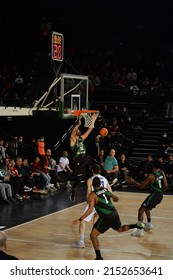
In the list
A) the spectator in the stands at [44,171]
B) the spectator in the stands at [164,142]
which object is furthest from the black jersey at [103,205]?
the spectator in the stands at [164,142]

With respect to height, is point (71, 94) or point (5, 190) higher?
point (71, 94)

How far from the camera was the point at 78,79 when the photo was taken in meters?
22.0

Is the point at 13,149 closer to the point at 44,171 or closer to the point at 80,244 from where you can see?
the point at 44,171

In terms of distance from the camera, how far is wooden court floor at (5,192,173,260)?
1095cm

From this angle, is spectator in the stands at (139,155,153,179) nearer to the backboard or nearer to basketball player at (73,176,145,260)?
the backboard

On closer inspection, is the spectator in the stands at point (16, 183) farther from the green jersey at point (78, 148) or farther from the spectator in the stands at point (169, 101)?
the spectator in the stands at point (169, 101)

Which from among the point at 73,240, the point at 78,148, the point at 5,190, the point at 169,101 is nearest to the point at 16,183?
the point at 5,190

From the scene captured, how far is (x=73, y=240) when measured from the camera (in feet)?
39.8

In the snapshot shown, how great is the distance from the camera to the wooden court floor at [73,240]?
35.9 feet

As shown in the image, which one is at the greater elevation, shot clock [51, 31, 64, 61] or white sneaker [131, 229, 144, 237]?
shot clock [51, 31, 64, 61]

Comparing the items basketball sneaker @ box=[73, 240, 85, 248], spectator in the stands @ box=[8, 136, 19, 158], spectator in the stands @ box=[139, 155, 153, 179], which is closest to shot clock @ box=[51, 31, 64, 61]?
spectator in the stands @ box=[8, 136, 19, 158]

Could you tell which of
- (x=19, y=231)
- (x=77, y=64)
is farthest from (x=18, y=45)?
(x=19, y=231)

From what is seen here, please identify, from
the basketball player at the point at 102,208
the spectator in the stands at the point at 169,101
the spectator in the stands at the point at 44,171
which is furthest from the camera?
the spectator in the stands at the point at 169,101

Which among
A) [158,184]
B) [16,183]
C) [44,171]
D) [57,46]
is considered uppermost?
[57,46]
